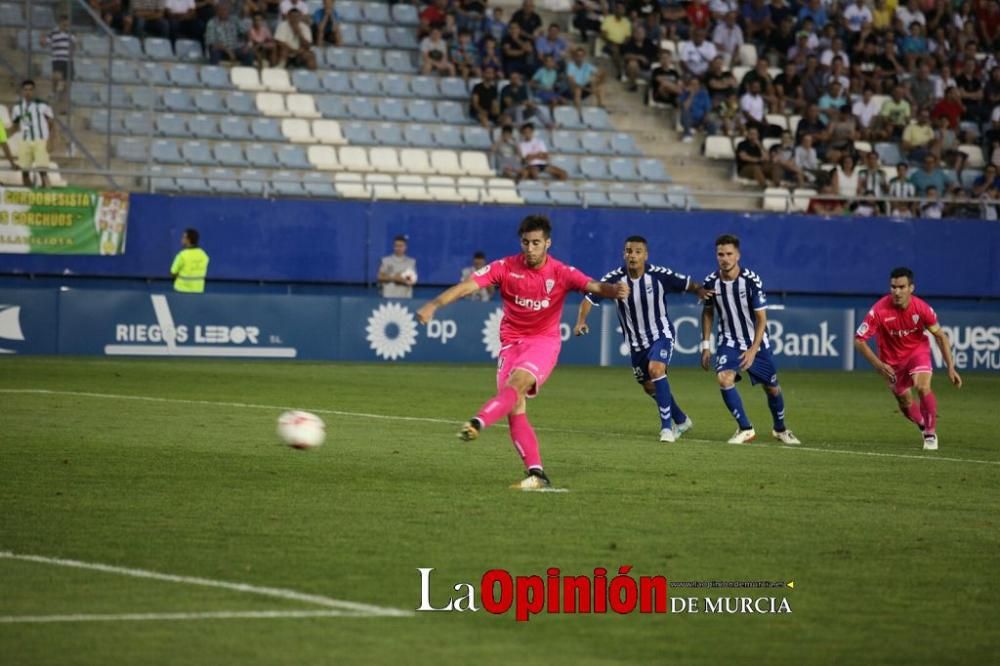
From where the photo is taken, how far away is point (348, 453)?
14422 mm

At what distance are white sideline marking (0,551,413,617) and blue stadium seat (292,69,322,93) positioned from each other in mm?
24800

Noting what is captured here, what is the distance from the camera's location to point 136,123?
99.2 feet

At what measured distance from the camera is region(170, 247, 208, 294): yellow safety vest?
93.4 ft

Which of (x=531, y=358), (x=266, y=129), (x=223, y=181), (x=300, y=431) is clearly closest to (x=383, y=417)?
(x=300, y=431)

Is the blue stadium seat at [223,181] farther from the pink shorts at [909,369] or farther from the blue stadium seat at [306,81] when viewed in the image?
the pink shorts at [909,369]

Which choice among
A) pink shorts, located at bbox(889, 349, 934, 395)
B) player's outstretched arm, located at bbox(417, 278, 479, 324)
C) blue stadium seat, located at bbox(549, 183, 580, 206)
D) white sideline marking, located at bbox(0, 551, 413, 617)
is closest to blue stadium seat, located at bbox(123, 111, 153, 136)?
blue stadium seat, located at bbox(549, 183, 580, 206)

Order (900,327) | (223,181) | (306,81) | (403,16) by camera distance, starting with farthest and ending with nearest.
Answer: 1. (403,16)
2. (306,81)
3. (223,181)
4. (900,327)

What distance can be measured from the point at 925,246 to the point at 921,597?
2746cm

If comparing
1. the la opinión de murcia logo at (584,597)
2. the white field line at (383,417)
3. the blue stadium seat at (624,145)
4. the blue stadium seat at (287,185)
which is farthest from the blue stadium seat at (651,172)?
the la opinión de murcia logo at (584,597)

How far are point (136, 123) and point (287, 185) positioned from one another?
293 centimetres

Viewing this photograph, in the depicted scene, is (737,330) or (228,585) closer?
(228,585)

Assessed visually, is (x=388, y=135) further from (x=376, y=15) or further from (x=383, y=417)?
(x=383, y=417)

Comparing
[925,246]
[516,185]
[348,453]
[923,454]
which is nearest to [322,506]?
[348,453]

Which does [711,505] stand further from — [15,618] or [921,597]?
[15,618]
